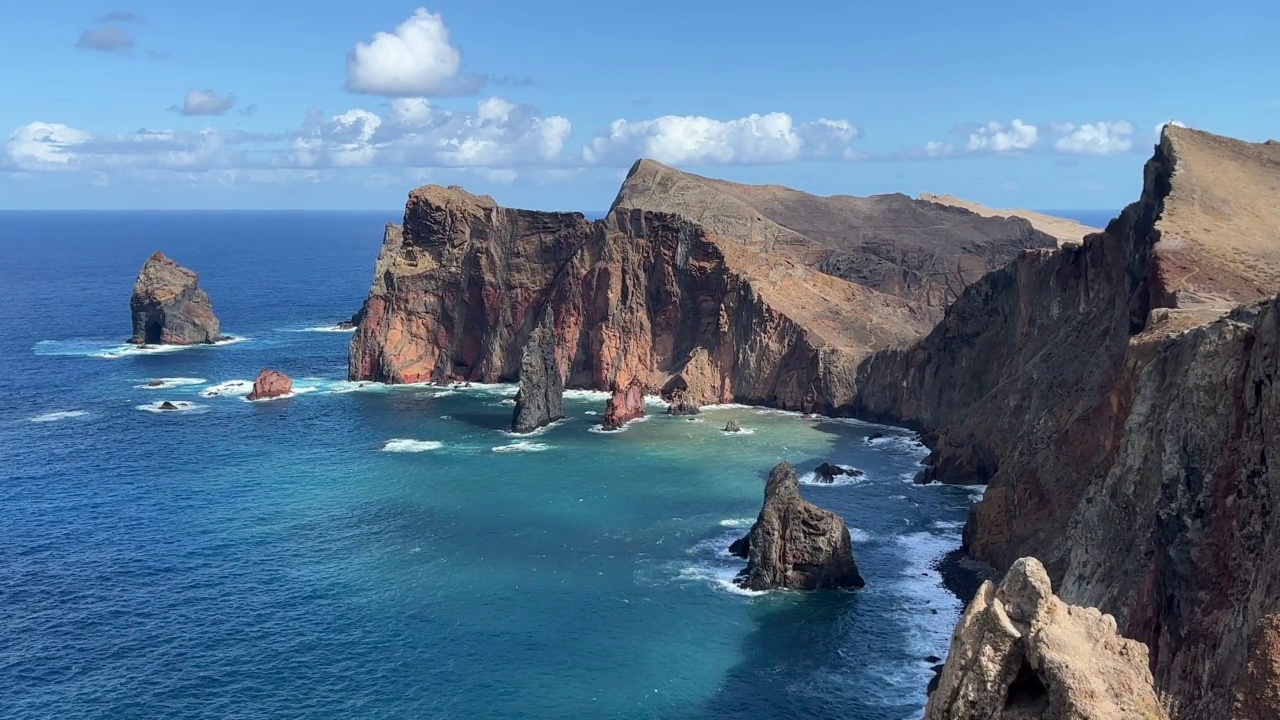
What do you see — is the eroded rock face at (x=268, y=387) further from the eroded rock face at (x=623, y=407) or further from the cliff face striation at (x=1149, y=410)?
the cliff face striation at (x=1149, y=410)

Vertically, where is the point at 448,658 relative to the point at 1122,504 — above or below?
below

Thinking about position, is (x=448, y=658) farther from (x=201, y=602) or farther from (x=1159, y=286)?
(x=1159, y=286)

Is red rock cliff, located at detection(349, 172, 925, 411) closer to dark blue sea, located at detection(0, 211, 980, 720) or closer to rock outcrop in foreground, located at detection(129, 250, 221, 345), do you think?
dark blue sea, located at detection(0, 211, 980, 720)

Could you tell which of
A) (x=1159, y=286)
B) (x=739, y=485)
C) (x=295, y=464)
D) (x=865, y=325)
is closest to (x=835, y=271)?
(x=865, y=325)

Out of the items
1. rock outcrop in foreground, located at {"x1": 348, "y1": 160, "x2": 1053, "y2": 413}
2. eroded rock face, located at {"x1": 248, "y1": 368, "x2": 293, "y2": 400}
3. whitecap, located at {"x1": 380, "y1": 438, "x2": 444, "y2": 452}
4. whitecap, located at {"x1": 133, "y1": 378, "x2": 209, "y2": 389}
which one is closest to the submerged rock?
rock outcrop in foreground, located at {"x1": 348, "y1": 160, "x2": 1053, "y2": 413}

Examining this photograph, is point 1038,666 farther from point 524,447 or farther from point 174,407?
point 174,407
